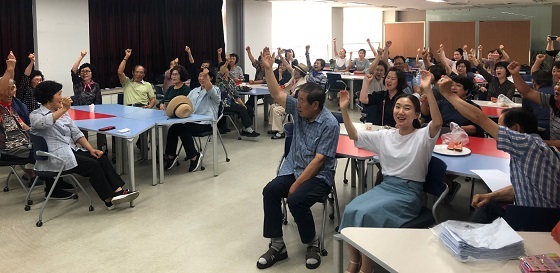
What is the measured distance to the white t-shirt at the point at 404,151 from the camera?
323cm

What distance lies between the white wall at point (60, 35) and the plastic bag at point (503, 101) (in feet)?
20.1

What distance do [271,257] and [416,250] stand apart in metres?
1.62

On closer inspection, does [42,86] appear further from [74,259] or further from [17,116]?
[74,259]

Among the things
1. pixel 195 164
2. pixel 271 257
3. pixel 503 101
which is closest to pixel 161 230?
pixel 271 257

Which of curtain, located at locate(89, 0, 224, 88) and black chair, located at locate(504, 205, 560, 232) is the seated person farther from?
black chair, located at locate(504, 205, 560, 232)

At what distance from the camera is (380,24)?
17812 mm

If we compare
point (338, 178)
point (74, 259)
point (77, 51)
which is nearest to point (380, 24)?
point (77, 51)

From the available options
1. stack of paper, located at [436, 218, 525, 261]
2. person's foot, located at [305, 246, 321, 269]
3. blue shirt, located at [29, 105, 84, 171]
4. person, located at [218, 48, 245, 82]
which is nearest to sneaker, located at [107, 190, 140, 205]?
blue shirt, located at [29, 105, 84, 171]

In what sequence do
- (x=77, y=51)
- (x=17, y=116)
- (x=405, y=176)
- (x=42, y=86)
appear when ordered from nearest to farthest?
(x=405, y=176) < (x=42, y=86) < (x=17, y=116) < (x=77, y=51)

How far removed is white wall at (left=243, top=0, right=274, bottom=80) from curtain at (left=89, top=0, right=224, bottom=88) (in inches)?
29.6

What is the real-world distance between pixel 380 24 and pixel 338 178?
13185 millimetres

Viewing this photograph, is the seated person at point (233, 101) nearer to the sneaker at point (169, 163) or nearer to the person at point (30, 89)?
the sneaker at point (169, 163)

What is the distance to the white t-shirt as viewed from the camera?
3.23 metres

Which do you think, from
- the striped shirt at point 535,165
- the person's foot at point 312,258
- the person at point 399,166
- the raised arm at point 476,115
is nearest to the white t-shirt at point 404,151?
the person at point 399,166
